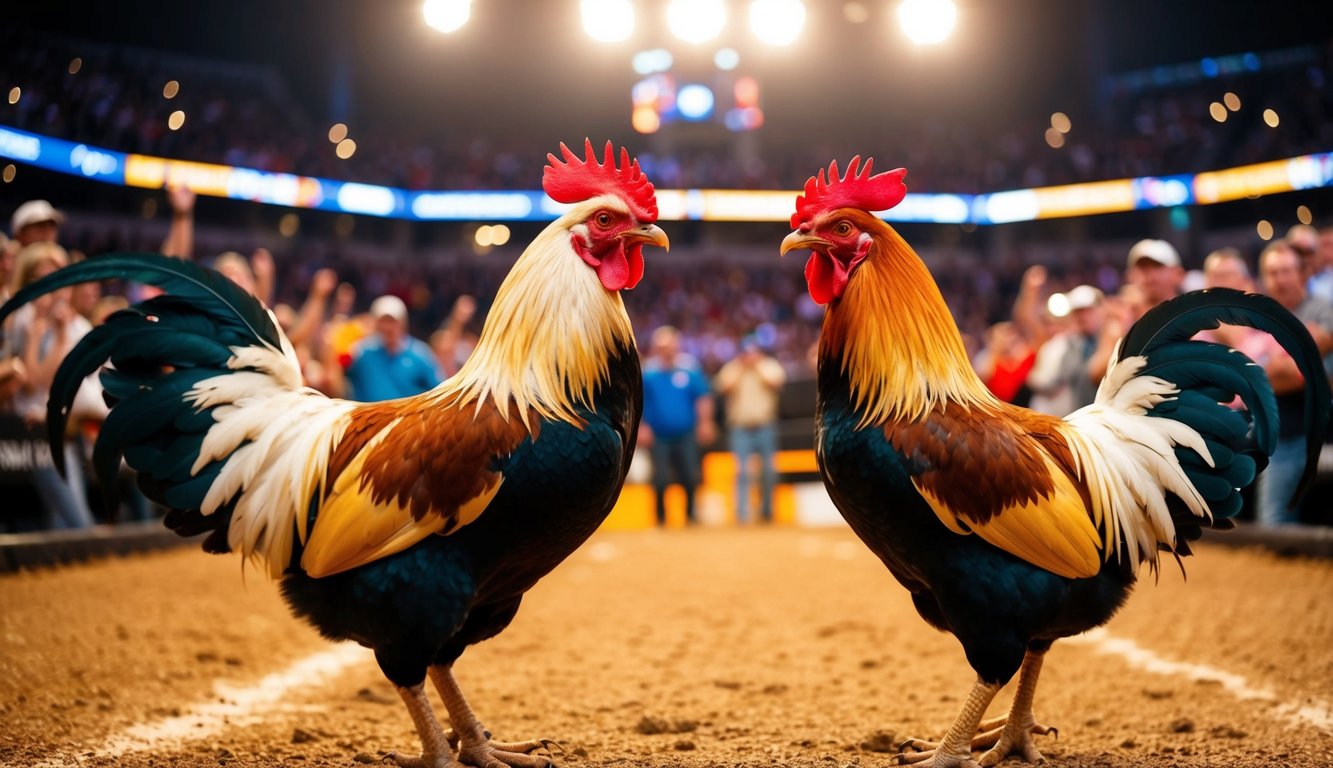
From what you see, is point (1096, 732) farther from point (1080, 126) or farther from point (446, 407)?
point (1080, 126)

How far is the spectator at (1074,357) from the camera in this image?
7863 millimetres

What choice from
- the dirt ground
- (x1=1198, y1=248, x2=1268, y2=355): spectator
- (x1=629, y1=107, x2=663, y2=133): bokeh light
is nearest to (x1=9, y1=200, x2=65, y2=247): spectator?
the dirt ground

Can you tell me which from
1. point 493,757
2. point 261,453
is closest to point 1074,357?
point 493,757

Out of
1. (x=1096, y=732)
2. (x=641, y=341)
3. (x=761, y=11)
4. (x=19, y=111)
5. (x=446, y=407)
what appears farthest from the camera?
(x=641, y=341)

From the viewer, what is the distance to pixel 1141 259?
5.98 metres

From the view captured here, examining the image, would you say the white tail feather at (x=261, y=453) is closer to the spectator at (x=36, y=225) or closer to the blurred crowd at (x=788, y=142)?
the spectator at (x=36, y=225)

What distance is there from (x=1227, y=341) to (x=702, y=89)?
25.5 meters

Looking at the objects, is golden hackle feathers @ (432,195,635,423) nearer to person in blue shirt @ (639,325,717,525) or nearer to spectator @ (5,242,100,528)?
spectator @ (5,242,100,528)

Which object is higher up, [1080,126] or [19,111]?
[1080,126]

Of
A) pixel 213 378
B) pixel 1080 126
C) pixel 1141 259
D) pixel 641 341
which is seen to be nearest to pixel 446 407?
pixel 213 378

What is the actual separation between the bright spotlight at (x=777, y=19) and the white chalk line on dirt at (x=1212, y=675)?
1267 cm

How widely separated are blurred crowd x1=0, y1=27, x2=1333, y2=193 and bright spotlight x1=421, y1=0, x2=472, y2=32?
9.11 meters

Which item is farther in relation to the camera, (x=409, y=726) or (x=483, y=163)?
(x=483, y=163)

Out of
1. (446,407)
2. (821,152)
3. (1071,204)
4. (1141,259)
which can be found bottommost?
(446,407)
